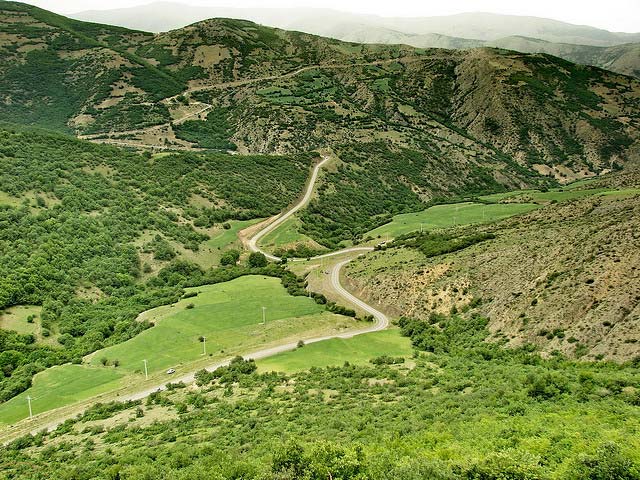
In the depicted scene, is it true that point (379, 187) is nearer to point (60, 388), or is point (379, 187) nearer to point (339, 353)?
point (339, 353)

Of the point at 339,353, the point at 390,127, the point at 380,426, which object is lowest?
the point at 339,353

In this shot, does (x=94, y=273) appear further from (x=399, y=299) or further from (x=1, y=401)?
(x=399, y=299)

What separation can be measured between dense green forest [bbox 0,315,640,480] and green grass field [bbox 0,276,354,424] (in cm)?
577

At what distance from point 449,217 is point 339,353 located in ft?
210


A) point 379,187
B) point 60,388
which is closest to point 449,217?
point 379,187

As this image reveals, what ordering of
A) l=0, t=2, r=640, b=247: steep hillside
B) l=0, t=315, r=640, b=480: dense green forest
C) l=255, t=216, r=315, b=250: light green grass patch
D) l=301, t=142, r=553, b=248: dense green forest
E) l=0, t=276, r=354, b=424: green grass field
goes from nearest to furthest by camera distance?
l=0, t=315, r=640, b=480: dense green forest → l=0, t=276, r=354, b=424: green grass field → l=255, t=216, r=315, b=250: light green grass patch → l=301, t=142, r=553, b=248: dense green forest → l=0, t=2, r=640, b=247: steep hillside

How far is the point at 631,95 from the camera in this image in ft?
647

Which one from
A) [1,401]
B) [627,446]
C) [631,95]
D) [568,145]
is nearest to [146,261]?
[1,401]

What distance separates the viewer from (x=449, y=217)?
352 feet

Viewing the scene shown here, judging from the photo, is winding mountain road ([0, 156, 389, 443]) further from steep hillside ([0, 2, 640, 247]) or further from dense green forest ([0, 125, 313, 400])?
steep hillside ([0, 2, 640, 247])

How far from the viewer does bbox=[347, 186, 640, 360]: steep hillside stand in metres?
40.1

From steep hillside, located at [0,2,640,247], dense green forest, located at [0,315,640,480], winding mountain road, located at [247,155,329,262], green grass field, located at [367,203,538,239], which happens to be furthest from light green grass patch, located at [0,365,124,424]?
steep hillside, located at [0,2,640,247]

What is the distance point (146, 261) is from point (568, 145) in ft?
494

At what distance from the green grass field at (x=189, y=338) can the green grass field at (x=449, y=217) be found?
1511 inches
